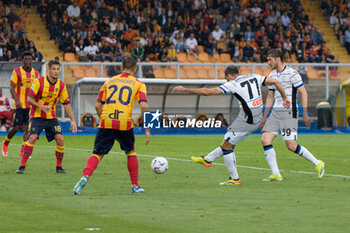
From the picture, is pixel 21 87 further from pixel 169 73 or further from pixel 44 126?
pixel 169 73

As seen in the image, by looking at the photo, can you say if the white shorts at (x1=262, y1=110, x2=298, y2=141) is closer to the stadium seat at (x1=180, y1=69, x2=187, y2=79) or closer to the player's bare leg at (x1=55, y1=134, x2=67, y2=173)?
the player's bare leg at (x1=55, y1=134, x2=67, y2=173)

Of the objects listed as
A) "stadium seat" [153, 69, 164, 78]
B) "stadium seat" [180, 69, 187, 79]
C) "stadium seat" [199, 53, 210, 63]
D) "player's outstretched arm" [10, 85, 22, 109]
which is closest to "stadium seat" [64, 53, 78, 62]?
"stadium seat" [153, 69, 164, 78]

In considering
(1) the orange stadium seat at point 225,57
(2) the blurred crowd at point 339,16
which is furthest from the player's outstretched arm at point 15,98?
(2) the blurred crowd at point 339,16

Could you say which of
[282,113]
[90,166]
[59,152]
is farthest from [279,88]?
[59,152]

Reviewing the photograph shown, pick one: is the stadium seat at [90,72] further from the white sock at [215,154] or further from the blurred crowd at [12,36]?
the white sock at [215,154]

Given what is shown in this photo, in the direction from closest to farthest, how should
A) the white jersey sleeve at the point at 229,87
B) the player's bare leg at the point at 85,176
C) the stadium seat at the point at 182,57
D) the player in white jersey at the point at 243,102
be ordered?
the player's bare leg at the point at 85,176, the white jersey sleeve at the point at 229,87, the player in white jersey at the point at 243,102, the stadium seat at the point at 182,57

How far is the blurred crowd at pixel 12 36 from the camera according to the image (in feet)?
99.5

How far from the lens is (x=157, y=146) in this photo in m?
21.1

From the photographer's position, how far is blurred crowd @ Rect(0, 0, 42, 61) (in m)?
30.3

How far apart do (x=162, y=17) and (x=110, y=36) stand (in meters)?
3.95

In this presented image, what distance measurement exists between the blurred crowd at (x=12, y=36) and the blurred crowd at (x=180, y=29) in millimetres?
1783

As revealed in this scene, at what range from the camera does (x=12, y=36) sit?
3128 cm

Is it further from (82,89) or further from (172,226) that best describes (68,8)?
(172,226)

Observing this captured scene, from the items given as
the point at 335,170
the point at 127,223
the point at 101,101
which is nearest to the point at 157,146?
the point at 335,170
